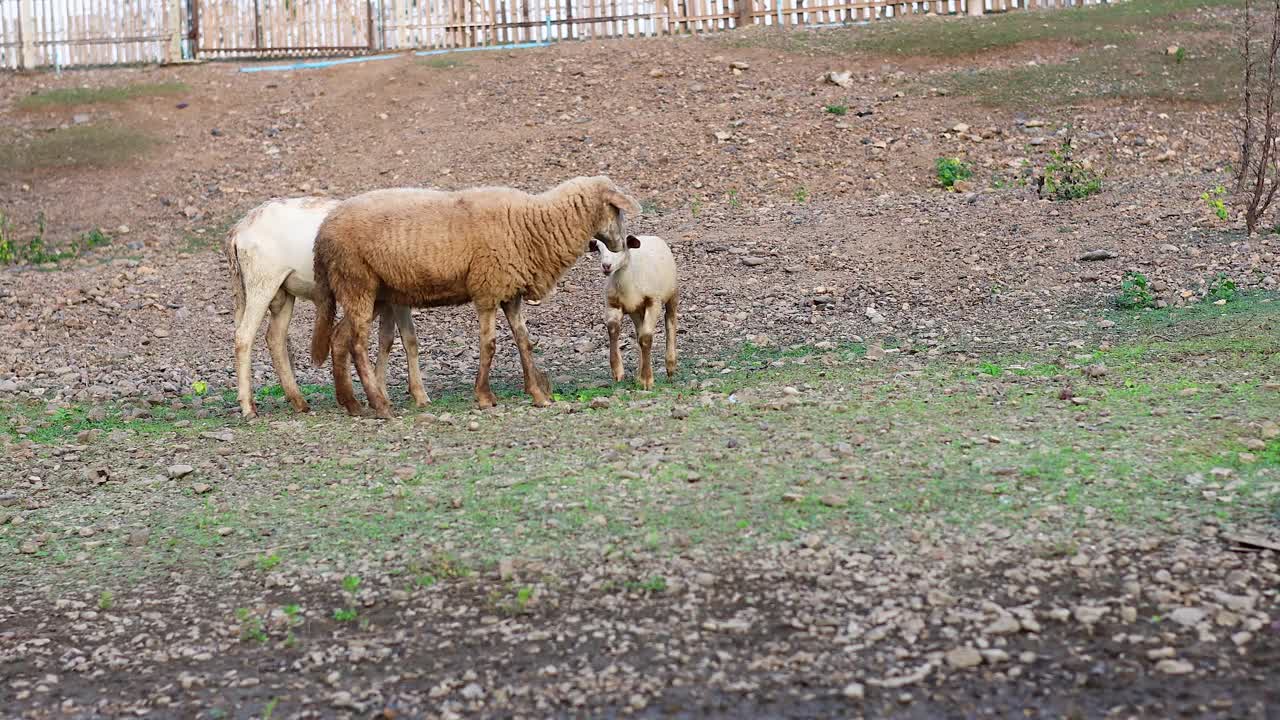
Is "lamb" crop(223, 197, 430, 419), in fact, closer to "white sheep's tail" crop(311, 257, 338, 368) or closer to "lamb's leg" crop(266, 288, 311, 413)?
"lamb's leg" crop(266, 288, 311, 413)

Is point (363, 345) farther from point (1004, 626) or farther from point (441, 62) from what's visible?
point (441, 62)

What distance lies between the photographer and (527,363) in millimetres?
9242

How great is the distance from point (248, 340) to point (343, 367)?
83 cm

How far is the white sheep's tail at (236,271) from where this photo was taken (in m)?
9.65

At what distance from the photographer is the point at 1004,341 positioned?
10219 millimetres

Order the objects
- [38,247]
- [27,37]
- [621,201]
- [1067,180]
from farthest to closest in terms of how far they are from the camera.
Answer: [27,37] < [38,247] < [1067,180] < [621,201]

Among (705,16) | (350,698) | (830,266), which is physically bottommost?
(350,698)

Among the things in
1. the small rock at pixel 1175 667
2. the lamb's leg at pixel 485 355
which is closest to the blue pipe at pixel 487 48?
the lamb's leg at pixel 485 355

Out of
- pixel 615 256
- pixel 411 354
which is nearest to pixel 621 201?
pixel 615 256

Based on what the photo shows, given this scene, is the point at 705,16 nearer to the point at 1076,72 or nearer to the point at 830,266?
the point at 1076,72

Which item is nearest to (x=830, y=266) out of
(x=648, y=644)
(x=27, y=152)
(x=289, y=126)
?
(x=648, y=644)

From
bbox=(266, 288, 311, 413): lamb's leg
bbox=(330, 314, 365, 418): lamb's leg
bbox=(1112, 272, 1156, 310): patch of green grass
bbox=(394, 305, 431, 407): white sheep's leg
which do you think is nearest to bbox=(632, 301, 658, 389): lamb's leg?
bbox=(394, 305, 431, 407): white sheep's leg

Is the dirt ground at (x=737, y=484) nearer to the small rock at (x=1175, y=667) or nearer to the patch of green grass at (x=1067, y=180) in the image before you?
the small rock at (x=1175, y=667)

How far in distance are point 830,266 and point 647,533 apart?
23.7ft
